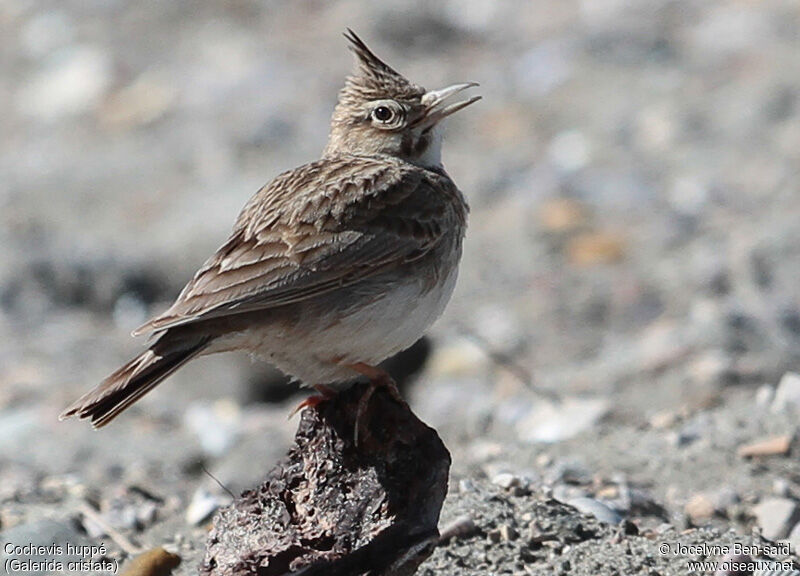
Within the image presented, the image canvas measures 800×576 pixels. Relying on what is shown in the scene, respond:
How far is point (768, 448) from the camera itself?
5.35 metres

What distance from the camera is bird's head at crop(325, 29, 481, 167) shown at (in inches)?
198

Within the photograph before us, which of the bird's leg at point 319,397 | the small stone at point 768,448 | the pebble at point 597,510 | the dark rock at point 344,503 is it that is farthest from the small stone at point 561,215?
the dark rock at point 344,503

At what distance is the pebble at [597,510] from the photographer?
453 centimetres

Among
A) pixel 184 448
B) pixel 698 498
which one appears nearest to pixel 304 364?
pixel 698 498

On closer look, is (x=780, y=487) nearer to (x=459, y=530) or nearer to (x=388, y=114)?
(x=459, y=530)

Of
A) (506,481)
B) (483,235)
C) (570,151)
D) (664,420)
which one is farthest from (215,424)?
(570,151)

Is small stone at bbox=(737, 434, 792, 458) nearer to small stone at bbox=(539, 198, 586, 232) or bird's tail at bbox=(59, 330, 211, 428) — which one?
bird's tail at bbox=(59, 330, 211, 428)

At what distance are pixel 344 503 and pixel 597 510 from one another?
3.47ft

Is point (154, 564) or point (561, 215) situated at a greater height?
point (154, 564)

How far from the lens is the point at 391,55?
36.3 ft

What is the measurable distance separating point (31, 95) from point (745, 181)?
5.50 m

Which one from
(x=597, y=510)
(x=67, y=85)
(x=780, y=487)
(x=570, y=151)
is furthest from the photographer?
(x=67, y=85)

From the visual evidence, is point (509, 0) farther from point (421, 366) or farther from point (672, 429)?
point (672, 429)

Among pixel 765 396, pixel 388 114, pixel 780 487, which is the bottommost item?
pixel 765 396
